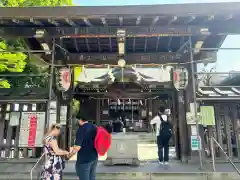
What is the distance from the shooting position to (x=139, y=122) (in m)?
18.0

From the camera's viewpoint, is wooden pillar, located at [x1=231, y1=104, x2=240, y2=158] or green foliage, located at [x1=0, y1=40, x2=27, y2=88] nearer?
wooden pillar, located at [x1=231, y1=104, x2=240, y2=158]

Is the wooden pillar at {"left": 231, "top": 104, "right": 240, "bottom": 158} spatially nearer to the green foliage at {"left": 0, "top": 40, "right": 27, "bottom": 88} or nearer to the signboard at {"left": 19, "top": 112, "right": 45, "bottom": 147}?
the signboard at {"left": 19, "top": 112, "right": 45, "bottom": 147}

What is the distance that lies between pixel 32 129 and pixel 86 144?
485 centimetres

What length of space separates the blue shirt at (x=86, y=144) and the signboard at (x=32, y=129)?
4574 mm

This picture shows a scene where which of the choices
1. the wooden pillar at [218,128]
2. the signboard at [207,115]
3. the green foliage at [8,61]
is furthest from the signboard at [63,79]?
the wooden pillar at [218,128]

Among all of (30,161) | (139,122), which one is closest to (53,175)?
(30,161)

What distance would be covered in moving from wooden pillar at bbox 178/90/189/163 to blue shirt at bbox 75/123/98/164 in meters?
4.81

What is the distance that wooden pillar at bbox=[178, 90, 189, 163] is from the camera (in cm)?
836

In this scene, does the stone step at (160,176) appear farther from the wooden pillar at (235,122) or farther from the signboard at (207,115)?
the wooden pillar at (235,122)

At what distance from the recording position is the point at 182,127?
335 inches

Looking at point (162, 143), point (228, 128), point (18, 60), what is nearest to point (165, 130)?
Result: point (162, 143)

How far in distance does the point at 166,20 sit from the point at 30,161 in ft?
21.6

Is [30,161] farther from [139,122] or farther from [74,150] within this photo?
[139,122]

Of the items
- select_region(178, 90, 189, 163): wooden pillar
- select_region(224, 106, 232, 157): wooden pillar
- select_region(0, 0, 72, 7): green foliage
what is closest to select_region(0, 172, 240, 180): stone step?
select_region(178, 90, 189, 163): wooden pillar
